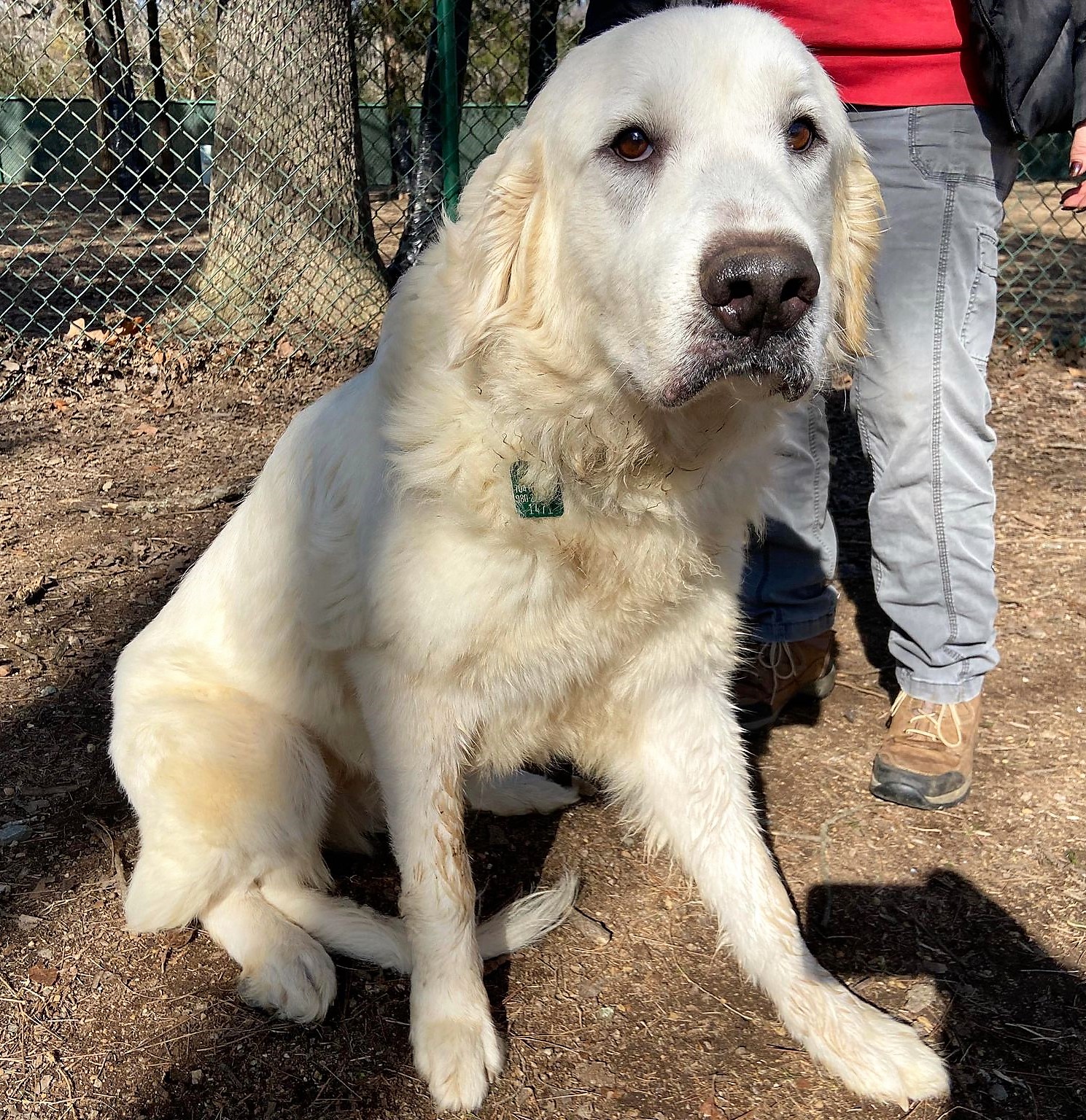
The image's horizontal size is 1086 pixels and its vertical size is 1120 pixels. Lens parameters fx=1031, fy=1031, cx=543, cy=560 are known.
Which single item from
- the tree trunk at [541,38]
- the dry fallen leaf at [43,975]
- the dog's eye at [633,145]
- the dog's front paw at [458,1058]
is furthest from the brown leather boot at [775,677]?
the tree trunk at [541,38]

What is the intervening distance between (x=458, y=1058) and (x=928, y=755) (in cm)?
150

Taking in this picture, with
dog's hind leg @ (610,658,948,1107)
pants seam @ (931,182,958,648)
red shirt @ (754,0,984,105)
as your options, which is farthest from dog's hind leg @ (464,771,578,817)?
red shirt @ (754,0,984,105)

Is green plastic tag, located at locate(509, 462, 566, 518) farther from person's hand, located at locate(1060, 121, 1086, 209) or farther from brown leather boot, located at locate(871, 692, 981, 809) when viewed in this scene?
person's hand, located at locate(1060, 121, 1086, 209)

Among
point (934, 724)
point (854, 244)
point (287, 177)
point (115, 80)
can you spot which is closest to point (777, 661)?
point (934, 724)

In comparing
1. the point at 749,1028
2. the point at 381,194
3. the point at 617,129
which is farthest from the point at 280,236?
the point at 749,1028

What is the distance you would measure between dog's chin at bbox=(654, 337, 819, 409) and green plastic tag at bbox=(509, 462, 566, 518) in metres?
0.28

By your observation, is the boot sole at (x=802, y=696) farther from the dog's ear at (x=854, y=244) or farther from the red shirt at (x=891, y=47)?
the red shirt at (x=891, y=47)

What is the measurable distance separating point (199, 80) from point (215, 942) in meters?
6.55

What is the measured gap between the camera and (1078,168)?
256cm

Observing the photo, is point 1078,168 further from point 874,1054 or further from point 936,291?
point 874,1054

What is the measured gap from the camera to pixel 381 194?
688 centimetres

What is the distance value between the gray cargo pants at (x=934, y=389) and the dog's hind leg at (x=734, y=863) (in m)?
0.79

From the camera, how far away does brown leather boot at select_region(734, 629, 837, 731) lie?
9.87ft

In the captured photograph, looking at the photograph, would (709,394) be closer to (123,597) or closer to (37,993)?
(37,993)
